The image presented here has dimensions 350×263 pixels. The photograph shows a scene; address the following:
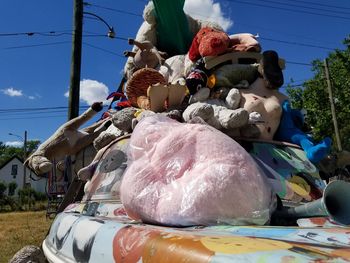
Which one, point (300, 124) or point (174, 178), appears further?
point (300, 124)

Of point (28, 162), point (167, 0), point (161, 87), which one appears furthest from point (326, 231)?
point (167, 0)

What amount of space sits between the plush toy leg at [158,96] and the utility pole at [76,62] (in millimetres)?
6210

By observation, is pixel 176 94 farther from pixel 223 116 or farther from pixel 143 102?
pixel 223 116

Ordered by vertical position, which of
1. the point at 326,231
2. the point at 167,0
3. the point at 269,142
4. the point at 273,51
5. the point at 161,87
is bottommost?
the point at 326,231

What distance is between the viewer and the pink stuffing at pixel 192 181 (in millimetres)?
2119

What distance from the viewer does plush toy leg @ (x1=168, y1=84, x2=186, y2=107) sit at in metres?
3.82

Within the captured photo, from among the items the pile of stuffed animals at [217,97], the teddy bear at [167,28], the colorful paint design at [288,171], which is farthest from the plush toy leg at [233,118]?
the teddy bear at [167,28]

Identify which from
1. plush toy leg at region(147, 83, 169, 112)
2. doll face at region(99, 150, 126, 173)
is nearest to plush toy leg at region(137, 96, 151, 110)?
plush toy leg at region(147, 83, 169, 112)

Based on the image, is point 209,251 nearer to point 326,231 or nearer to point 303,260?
point 303,260

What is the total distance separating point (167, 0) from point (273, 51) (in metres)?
1.79

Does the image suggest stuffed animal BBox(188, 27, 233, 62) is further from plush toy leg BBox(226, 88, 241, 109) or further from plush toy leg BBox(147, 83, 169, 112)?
plush toy leg BBox(147, 83, 169, 112)

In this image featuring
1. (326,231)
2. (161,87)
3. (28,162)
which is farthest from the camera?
(28,162)

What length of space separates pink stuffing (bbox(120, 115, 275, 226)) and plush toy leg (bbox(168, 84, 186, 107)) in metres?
1.17

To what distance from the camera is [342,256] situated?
4.18ft
